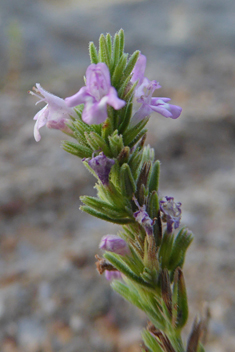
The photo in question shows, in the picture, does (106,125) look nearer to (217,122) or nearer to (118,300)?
(118,300)

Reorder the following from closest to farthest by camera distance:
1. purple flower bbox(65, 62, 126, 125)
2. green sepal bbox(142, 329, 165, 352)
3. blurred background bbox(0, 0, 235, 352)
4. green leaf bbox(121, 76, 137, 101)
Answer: purple flower bbox(65, 62, 126, 125)
green leaf bbox(121, 76, 137, 101)
green sepal bbox(142, 329, 165, 352)
blurred background bbox(0, 0, 235, 352)

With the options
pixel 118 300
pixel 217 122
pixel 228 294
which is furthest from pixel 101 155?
pixel 217 122

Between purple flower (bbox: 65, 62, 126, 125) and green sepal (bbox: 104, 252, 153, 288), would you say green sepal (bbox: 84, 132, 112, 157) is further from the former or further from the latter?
green sepal (bbox: 104, 252, 153, 288)

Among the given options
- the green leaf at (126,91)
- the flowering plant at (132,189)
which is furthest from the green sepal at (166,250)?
the green leaf at (126,91)

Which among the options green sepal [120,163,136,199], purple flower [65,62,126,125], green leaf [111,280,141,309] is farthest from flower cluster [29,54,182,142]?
green leaf [111,280,141,309]

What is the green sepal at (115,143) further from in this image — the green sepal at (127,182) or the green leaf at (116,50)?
the green leaf at (116,50)

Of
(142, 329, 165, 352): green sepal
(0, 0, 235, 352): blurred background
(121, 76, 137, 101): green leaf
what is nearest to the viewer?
(121, 76, 137, 101): green leaf
